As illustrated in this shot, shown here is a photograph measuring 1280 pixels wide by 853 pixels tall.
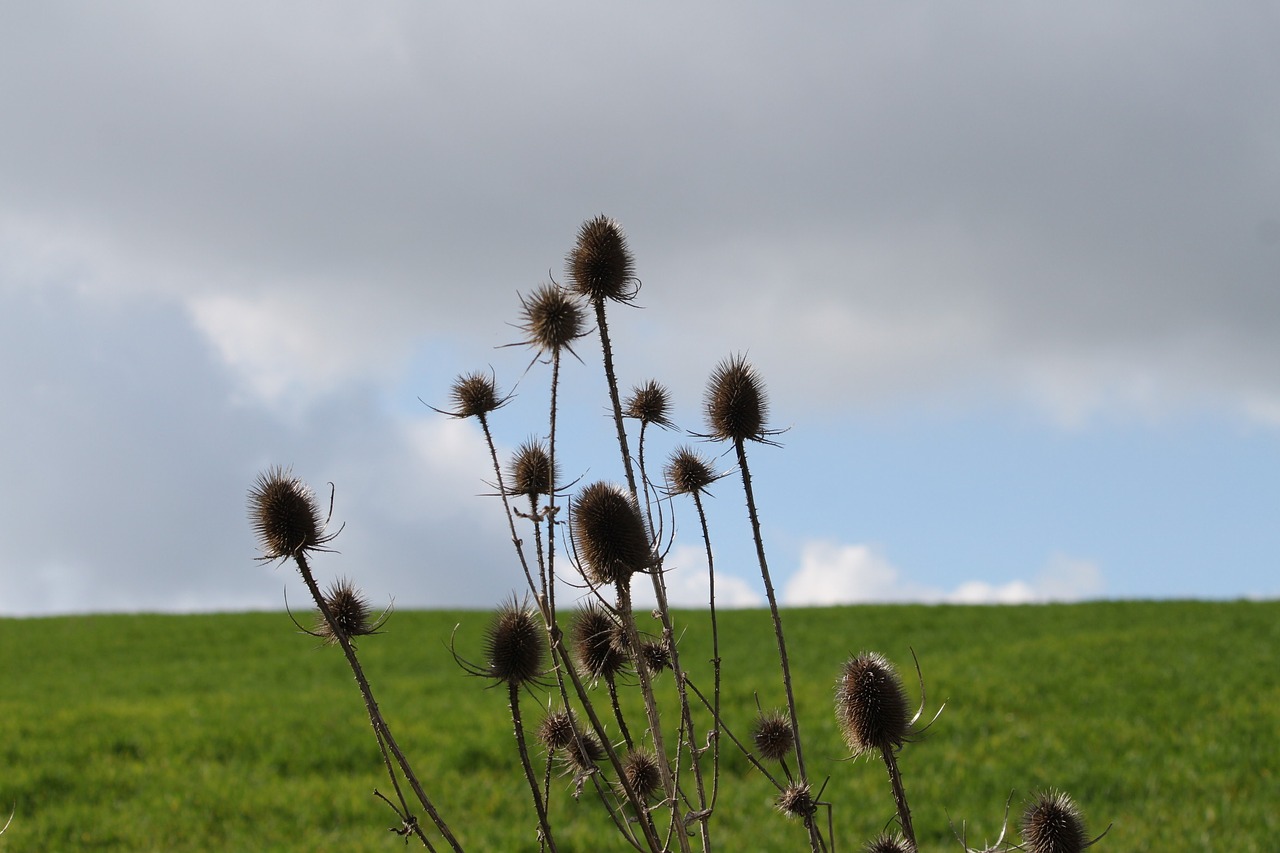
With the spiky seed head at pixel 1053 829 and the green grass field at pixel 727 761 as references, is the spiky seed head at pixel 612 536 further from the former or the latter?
the green grass field at pixel 727 761

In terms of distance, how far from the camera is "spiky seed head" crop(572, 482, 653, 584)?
2807 mm

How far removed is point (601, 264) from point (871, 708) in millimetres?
1410

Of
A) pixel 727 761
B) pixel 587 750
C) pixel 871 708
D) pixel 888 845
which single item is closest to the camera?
pixel 871 708

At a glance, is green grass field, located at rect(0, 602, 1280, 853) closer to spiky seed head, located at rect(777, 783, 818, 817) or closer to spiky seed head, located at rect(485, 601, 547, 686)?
spiky seed head, located at rect(485, 601, 547, 686)

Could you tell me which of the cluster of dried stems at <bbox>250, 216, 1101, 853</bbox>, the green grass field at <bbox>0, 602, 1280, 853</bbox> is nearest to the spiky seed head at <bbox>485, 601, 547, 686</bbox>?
the cluster of dried stems at <bbox>250, 216, 1101, 853</bbox>

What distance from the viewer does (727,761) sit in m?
17.1

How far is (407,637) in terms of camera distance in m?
33.1

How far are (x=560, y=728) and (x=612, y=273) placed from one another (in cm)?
151

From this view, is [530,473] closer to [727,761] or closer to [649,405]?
[649,405]

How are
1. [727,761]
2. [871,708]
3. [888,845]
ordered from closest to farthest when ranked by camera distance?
[871,708]
[888,845]
[727,761]

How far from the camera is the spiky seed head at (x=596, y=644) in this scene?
10.3ft

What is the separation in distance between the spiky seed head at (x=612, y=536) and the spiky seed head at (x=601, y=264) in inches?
23.5

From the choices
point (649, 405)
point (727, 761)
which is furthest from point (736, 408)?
point (727, 761)

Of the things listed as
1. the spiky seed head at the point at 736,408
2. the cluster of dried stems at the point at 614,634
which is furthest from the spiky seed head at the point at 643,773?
the spiky seed head at the point at 736,408
